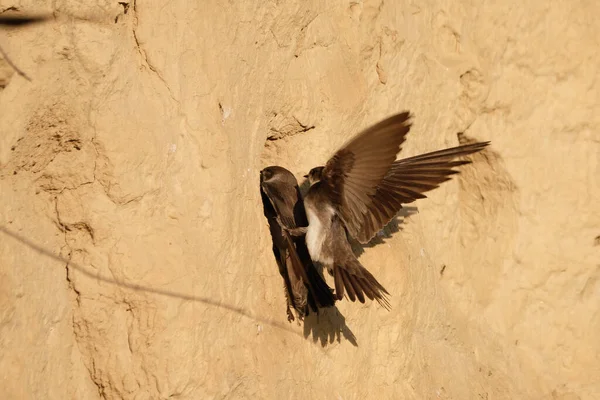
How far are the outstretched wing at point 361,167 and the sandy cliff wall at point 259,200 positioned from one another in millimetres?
268

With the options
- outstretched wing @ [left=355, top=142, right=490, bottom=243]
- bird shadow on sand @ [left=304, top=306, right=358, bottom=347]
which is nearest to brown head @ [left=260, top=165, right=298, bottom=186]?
outstretched wing @ [left=355, top=142, right=490, bottom=243]

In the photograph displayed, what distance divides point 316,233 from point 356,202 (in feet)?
0.64

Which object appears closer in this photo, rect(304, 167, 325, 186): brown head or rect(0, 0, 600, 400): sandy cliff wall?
rect(0, 0, 600, 400): sandy cliff wall

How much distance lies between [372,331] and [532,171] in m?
1.46

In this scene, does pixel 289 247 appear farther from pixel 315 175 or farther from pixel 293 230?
pixel 315 175

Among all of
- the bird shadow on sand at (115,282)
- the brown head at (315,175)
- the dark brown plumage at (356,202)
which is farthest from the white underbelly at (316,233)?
the bird shadow on sand at (115,282)

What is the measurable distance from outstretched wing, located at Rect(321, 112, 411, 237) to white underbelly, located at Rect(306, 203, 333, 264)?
0.07 meters

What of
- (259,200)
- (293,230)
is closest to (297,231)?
(293,230)

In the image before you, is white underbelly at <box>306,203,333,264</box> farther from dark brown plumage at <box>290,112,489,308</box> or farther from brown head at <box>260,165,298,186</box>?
brown head at <box>260,165,298,186</box>

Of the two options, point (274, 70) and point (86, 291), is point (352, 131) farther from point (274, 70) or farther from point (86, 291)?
point (86, 291)

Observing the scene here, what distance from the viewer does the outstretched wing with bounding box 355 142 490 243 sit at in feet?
11.1

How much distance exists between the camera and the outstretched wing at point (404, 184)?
11.1 feet

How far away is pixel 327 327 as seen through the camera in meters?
3.44

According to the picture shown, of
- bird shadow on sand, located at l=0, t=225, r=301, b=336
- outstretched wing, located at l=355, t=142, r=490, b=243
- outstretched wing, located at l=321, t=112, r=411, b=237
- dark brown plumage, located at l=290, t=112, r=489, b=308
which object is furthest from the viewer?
outstretched wing, located at l=355, t=142, r=490, b=243
